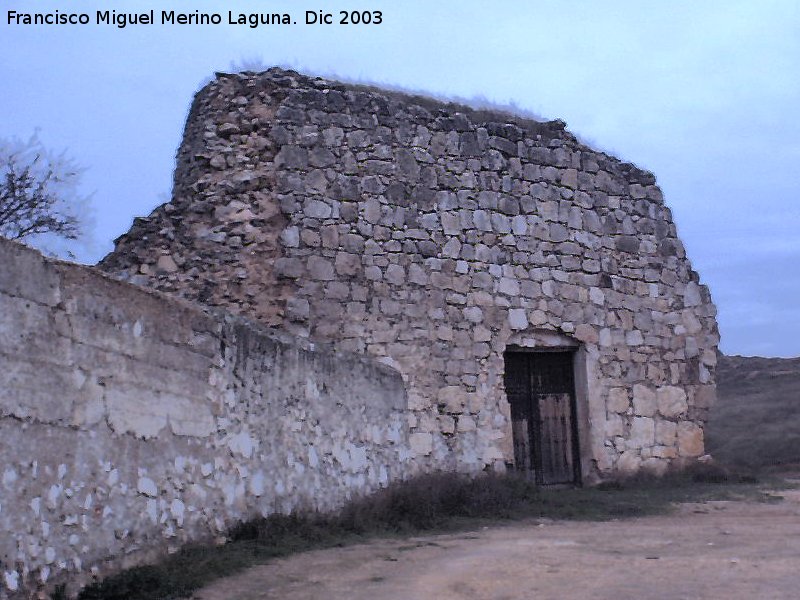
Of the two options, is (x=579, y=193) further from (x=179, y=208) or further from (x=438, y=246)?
(x=179, y=208)

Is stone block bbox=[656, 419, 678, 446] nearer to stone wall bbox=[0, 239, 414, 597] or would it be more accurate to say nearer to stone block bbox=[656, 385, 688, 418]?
stone block bbox=[656, 385, 688, 418]

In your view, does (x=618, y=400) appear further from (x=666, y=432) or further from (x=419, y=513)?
(x=419, y=513)

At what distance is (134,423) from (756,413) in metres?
16.2

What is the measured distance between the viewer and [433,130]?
36.1 ft

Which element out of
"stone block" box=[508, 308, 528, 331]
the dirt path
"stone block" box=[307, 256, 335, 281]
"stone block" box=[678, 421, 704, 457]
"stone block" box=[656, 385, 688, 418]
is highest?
"stone block" box=[307, 256, 335, 281]

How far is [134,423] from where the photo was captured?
4.82m

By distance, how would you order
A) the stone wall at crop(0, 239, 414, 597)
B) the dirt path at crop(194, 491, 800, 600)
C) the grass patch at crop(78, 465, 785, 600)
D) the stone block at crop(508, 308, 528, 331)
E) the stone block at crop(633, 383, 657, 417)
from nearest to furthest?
1. the stone wall at crop(0, 239, 414, 597)
2. the dirt path at crop(194, 491, 800, 600)
3. the grass patch at crop(78, 465, 785, 600)
4. the stone block at crop(508, 308, 528, 331)
5. the stone block at crop(633, 383, 657, 417)

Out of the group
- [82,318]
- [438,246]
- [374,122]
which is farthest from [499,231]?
[82,318]

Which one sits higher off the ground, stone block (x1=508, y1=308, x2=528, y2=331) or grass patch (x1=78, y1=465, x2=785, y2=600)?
stone block (x1=508, y1=308, x2=528, y2=331)

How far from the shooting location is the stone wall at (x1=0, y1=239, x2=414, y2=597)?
3.93 m

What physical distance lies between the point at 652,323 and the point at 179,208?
20.3 ft

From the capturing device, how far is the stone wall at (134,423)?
155 inches

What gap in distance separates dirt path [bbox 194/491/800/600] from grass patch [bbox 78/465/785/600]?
198 millimetres

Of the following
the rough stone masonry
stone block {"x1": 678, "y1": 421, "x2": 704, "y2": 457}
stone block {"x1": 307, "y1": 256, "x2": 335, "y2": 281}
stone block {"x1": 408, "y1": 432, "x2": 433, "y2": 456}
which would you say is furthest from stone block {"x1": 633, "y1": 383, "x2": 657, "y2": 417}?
stone block {"x1": 307, "y1": 256, "x2": 335, "y2": 281}
